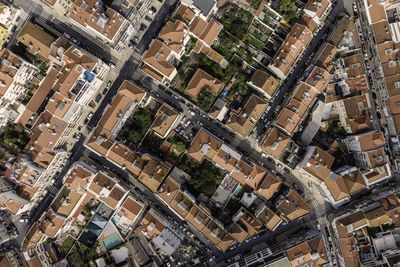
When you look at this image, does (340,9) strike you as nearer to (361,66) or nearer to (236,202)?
(361,66)

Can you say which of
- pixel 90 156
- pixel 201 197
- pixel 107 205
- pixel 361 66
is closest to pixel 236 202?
pixel 201 197

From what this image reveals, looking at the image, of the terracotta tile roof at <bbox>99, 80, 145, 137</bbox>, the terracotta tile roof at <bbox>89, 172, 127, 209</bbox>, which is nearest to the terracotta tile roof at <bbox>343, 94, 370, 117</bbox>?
the terracotta tile roof at <bbox>99, 80, 145, 137</bbox>

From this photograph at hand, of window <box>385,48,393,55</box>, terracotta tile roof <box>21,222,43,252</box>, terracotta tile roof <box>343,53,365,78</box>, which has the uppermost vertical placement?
window <box>385,48,393,55</box>

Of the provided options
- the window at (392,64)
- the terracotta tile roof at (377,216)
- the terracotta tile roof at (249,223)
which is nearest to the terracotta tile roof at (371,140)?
the terracotta tile roof at (377,216)

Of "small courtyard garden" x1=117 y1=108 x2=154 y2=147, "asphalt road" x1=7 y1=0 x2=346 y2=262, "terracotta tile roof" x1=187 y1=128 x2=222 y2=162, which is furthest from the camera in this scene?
"small courtyard garden" x1=117 y1=108 x2=154 y2=147

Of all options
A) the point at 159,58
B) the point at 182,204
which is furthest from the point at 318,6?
the point at 182,204

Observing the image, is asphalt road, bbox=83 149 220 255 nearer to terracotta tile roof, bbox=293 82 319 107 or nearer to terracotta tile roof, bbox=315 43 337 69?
terracotta tile roof, bbox=293 82 319 107
